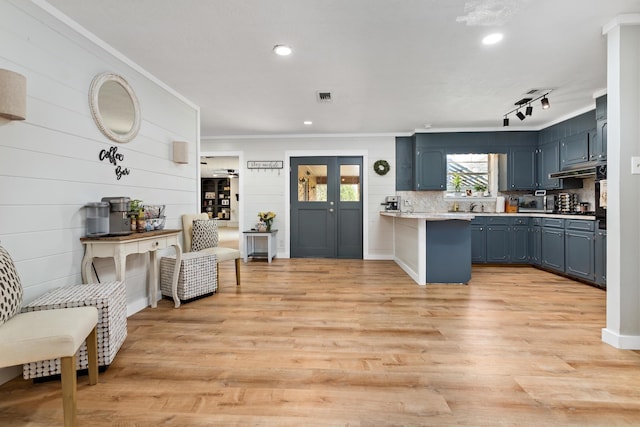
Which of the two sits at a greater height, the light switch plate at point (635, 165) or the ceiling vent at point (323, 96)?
the ceiling vent at point (323, 96)

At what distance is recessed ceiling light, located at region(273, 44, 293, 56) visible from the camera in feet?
8.83

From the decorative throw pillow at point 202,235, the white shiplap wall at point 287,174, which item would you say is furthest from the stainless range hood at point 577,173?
the decorative throw pillow at point 202,235

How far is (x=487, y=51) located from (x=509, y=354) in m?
2.55

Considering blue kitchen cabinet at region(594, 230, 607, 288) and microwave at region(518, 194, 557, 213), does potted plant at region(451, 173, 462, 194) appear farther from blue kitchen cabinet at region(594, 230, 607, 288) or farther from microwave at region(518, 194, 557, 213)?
blue kitchen cabinet at region(594, 230, 607, 288)

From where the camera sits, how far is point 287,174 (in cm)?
613

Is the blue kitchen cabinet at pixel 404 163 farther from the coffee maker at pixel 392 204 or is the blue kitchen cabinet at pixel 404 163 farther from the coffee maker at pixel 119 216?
the coffee maker at pixel 119 216

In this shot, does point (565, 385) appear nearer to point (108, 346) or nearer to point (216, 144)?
point (108, 346)

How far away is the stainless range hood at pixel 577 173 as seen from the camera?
4.26 meters

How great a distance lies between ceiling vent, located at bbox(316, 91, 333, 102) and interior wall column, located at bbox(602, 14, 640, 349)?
2624 millimetres

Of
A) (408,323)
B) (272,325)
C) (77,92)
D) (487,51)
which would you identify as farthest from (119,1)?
(408,323)

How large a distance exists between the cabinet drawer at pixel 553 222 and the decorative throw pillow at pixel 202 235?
4.95 m

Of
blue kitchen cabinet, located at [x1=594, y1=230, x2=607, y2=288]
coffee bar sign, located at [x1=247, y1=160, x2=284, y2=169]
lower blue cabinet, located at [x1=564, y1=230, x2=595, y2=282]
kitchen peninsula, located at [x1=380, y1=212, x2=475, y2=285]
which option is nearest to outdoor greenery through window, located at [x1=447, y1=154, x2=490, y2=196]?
lower blue cabinet, located at [x1=564, y1=230, x2=595, y2=282]

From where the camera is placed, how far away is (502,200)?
18.7 feet

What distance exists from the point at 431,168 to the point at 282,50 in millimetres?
3837
